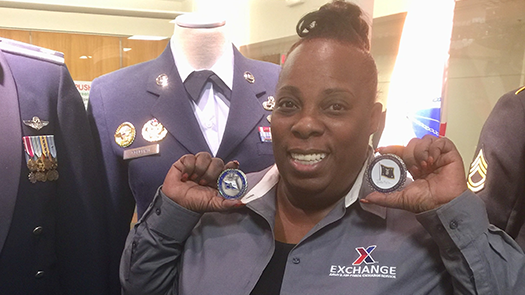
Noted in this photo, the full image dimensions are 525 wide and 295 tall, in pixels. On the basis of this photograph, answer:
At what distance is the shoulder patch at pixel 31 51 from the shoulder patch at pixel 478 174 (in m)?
1.23

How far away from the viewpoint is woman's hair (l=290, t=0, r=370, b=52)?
100 cm

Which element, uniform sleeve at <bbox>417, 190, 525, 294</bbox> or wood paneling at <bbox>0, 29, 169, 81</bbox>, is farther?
wood paneling at <bbox>0, 29, 169, 81</bbox>

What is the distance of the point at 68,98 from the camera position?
1.26 m

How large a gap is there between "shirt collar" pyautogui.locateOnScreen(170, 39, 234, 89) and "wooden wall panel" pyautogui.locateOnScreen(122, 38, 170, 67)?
0.52 ft

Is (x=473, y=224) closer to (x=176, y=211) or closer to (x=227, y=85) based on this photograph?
(x=176, y=211)

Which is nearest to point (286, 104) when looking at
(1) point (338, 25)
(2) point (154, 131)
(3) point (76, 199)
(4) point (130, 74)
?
(1) point (338, 25)

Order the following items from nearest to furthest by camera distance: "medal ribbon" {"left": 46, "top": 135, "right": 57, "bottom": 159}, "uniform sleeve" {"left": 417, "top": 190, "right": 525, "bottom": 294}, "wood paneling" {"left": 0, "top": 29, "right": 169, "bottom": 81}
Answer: "uniform sleeve" {"left": 417, "top": 190, "right": 525, "bottom": 294}
"medal ribbon" {"left": 46, "top": 135, "right": 57, "bottom": 159}
"wood paneling" {"left": 0, "top": 29, "right": 169, "bottom": 81}

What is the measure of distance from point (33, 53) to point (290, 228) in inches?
34.7

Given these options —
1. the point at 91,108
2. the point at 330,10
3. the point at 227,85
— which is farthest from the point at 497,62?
the point at 91,108

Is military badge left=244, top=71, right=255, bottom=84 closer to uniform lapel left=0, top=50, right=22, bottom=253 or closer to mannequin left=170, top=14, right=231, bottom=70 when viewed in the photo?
mannequin left=170, top=14, right=231, bottom=70

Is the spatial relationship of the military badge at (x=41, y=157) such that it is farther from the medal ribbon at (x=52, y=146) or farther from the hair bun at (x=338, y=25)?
the hair bun at (x=338, y=25)

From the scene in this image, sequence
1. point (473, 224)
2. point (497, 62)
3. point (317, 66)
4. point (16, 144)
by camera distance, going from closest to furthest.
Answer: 1. point (473, 224)
2. point (317, 66)
3. point (16, 144)
4. point (497, 62)

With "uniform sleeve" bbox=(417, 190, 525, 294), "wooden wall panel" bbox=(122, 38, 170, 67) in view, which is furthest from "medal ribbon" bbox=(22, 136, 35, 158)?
"uniform sleeve" bbox=(417, 190, 525, 294)

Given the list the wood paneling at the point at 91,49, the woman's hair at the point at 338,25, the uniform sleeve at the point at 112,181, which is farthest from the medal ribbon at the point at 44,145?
the woman's hair at the point at 338,25
